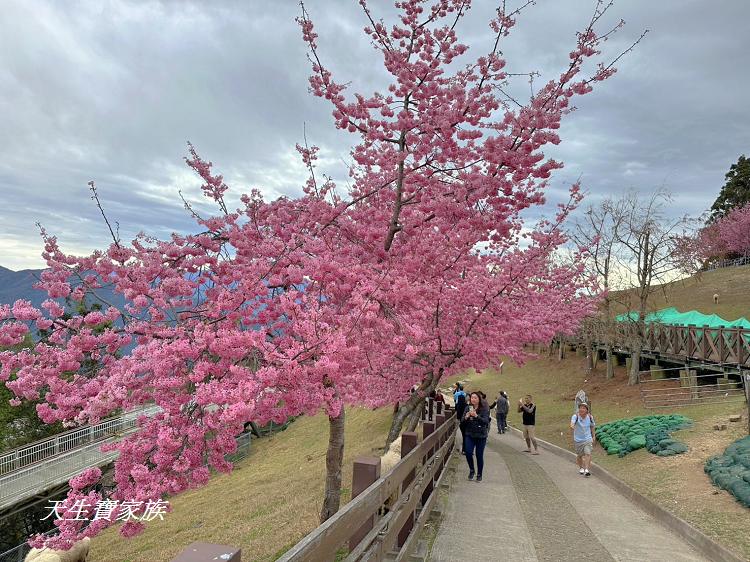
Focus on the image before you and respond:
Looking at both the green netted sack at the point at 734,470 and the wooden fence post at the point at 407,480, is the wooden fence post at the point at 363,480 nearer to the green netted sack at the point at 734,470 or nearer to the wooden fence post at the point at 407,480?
the wooden fence post at the point at 407,480

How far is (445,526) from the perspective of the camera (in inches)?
248

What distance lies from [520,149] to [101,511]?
6.42 m

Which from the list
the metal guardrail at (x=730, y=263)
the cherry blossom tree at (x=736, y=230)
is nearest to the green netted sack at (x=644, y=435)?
the cherry blossom tree at (x=736, y=230)

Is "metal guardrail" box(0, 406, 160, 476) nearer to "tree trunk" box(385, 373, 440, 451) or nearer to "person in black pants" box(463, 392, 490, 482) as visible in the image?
"tree trunk" box(385, 373, 440, 451)

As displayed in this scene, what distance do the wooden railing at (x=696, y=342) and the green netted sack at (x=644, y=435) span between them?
781cm

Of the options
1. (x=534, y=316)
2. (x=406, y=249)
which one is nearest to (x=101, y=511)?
(x=406, y=249)

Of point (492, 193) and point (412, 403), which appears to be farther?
point (412, 403)

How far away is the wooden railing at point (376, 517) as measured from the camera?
2.46 metres

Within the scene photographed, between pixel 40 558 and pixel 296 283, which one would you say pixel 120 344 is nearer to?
pixel 296 283

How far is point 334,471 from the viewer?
22.2ft

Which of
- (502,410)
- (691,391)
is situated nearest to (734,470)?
(502,410)

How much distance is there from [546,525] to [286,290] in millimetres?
5129

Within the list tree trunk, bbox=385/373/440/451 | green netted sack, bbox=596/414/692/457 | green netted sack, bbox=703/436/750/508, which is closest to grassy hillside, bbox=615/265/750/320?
green netted sack, bbox=596/414/692/457

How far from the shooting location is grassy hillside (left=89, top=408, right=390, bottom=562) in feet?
30.8
